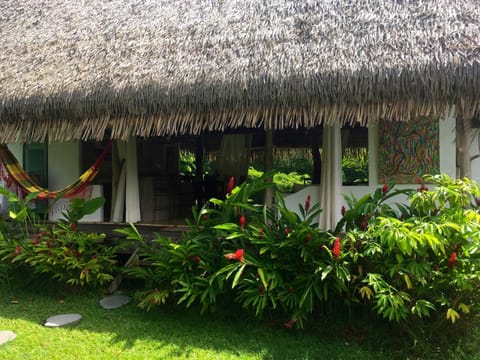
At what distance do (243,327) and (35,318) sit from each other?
1.86 m

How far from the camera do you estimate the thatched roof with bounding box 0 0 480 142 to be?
292 cm

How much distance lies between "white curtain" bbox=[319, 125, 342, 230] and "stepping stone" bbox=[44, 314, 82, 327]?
7.77 ft

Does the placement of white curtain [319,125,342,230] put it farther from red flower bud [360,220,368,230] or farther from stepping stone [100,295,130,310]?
stepping stone [100,295,130,310]

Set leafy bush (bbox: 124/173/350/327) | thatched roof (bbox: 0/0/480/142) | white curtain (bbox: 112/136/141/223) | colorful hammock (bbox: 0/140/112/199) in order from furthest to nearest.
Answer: white curtain (bbox: 112/136/141/223) → colorful hammock (bbox: 0/140/112/199) → thatched roof (bbox: 0/0/480/142) → leafy bush (bbox: 124/173/350/327)

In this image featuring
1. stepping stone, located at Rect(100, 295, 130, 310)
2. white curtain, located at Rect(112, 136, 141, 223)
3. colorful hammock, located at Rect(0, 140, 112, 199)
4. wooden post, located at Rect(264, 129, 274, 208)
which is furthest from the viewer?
white curtain, located at Rect(112, 136, 141, 223)

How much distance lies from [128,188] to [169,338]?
2.07m

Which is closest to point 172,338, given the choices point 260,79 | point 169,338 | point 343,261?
point 169,338

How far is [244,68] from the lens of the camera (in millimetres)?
3268

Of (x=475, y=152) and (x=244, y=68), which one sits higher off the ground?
(x=244, y=68)

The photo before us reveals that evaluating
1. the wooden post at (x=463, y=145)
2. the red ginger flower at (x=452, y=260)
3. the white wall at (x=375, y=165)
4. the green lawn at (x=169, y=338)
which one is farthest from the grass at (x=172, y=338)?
the wooden post at (x=463, y=145)

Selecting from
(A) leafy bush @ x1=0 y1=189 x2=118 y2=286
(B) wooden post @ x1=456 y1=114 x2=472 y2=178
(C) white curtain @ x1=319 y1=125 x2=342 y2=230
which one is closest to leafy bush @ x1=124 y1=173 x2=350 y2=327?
(A) leafy bush @ x1=0 y1=189 x2=118 y2=286

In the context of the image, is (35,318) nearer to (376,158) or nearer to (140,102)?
(140,102)

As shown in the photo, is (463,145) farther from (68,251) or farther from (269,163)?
(68,251)

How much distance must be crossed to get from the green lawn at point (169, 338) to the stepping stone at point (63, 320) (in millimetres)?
53
